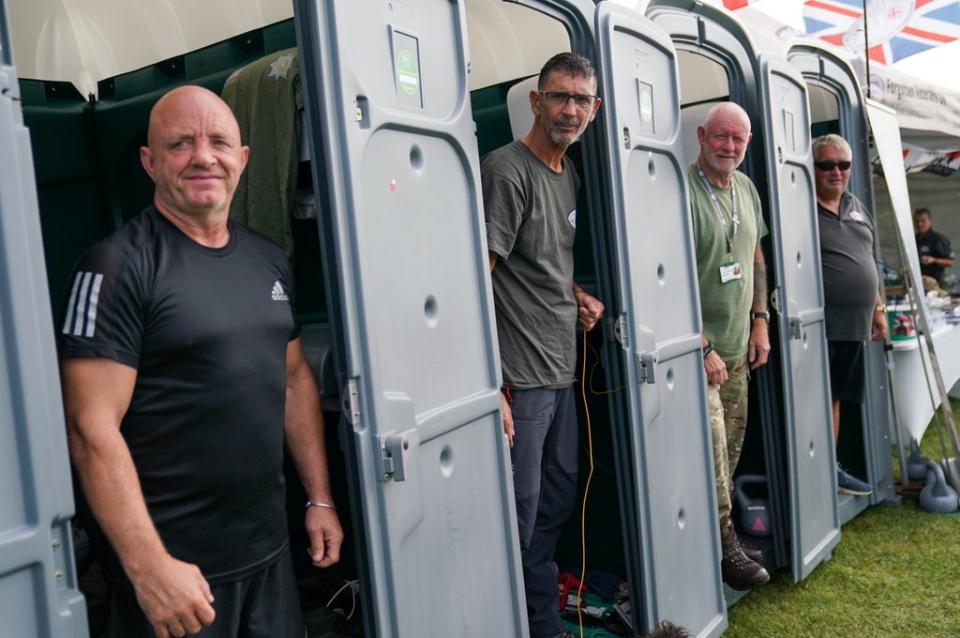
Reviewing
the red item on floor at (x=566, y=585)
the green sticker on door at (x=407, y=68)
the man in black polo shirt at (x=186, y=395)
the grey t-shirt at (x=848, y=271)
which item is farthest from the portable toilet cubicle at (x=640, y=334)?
the grey t-shirt at (x=848, y=271)

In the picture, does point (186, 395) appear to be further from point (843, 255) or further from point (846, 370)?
point (846, 370)

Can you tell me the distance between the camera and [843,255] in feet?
15.3

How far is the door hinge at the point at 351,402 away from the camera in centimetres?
196

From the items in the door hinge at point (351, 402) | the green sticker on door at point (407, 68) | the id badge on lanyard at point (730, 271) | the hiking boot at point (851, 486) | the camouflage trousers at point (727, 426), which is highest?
the green sticker on door at point (407, 68)

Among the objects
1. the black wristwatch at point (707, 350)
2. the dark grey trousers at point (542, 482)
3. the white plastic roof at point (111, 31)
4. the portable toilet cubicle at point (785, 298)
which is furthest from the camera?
the portable toilet cubicle at point (785, 298)

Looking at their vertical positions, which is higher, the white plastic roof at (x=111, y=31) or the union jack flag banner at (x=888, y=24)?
the union jack flag banner at (x=888, y=24)

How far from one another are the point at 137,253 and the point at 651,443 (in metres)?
1.97

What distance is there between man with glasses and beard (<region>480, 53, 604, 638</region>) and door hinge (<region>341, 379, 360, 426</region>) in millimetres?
799

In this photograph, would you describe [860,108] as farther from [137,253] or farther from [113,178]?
[137,253]

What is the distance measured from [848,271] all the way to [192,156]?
383 cm

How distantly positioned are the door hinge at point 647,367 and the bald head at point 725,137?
1.08 m

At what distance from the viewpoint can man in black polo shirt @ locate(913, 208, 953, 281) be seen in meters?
10.4

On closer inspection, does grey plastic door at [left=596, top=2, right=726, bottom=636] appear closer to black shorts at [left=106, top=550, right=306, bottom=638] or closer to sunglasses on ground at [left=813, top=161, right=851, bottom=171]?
black shorts at [left=106, top=550, right=306, bottom=638]

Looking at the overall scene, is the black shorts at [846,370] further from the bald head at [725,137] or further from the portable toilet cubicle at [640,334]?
the portable toilet cubicle at [640,334]
